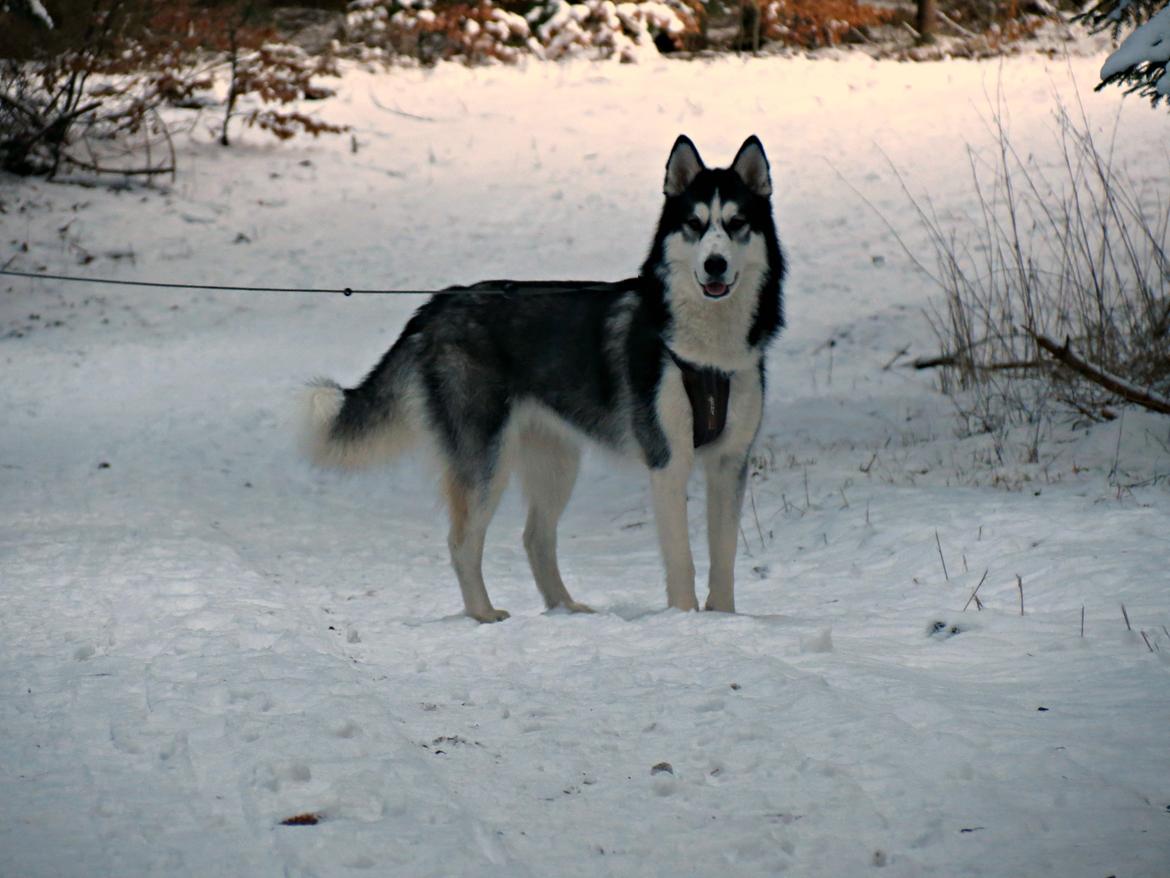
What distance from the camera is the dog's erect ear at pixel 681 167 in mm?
4805

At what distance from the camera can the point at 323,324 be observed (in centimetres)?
1159

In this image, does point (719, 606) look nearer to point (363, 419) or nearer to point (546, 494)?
point (546, 494)

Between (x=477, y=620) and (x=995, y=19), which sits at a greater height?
(x=995, y=19)

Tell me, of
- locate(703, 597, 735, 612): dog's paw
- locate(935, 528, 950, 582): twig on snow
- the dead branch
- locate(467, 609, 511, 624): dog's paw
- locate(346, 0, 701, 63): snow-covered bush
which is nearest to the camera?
locate(703, 597, 735, 612): dog's paw

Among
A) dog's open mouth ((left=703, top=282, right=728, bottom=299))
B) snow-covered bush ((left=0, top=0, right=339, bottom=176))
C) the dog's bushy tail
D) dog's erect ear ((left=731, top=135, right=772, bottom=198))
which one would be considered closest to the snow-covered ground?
the dog's bushy tail

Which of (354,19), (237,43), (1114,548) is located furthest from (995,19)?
(1114,548)

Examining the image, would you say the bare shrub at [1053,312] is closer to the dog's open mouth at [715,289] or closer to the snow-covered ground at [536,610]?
the snow-covered ground at [536,610]

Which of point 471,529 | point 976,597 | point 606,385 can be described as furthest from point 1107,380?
point 471,529

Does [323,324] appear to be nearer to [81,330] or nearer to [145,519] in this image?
[81,330]

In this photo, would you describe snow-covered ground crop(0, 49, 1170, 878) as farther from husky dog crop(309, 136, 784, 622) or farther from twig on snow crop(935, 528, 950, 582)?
husky dog crop(309, 136, 784, 622)

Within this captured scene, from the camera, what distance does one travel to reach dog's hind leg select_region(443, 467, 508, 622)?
5.24 meters

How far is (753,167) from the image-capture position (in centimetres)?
481

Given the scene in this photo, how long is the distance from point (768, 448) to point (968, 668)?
14.1 feet

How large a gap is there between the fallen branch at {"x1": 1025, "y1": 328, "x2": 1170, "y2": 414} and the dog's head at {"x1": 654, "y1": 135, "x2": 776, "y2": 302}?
1.81 m
